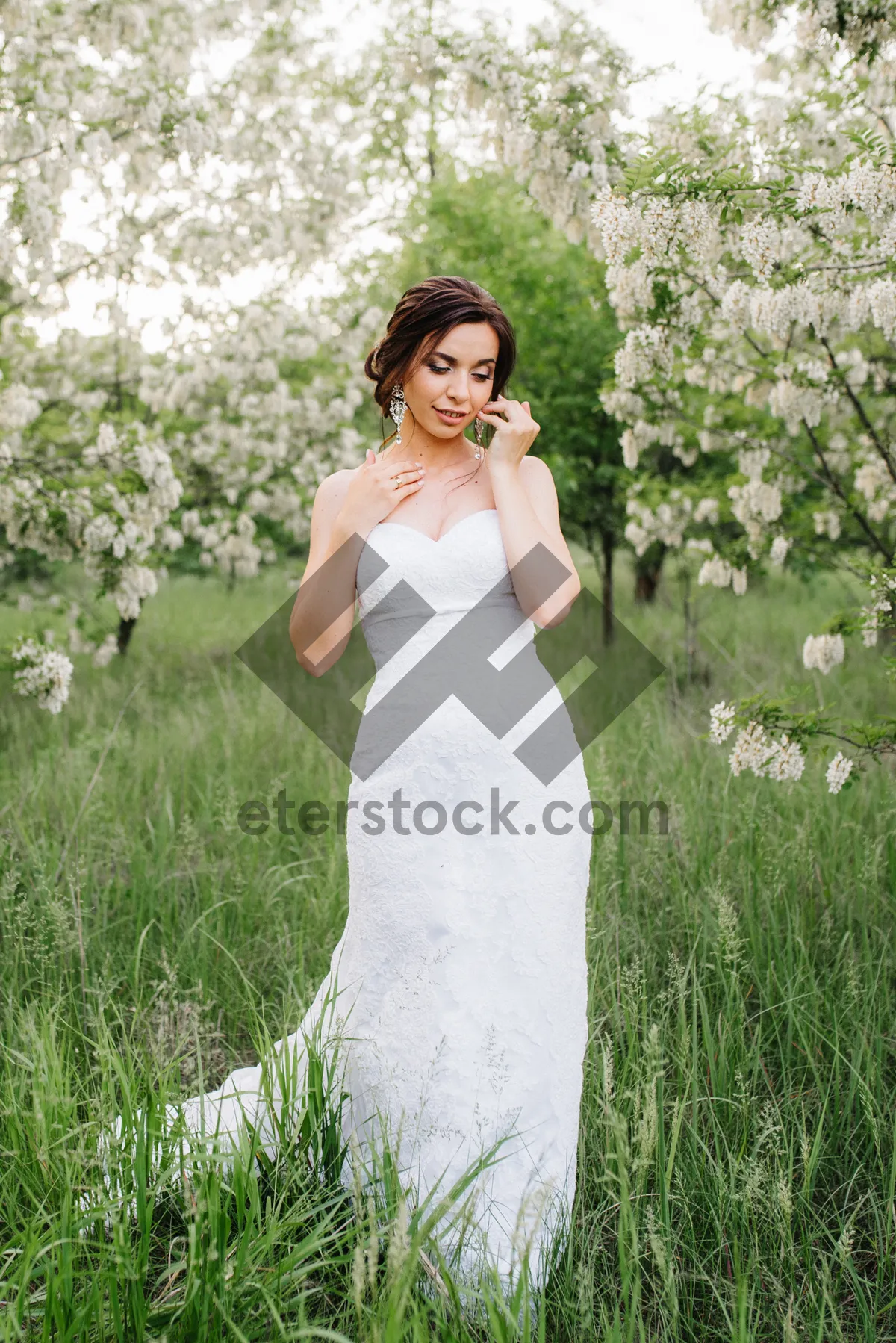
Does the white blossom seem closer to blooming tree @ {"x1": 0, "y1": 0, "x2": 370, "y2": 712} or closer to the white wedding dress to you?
the white wedding dress

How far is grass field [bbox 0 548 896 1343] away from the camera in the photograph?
1768 millimetres

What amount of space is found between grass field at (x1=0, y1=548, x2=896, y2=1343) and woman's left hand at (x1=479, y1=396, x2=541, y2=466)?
1255 millimetres

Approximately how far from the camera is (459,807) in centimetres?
215

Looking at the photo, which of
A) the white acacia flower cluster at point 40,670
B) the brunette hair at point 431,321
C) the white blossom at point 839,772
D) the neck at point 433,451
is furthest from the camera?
the white acacia flower cluster at point 40,670

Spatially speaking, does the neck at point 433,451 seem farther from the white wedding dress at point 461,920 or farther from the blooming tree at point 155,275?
the blooming tree at point 155,275

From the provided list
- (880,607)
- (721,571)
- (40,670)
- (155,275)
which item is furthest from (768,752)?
(155,275)

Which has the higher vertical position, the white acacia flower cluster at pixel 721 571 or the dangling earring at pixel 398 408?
the white acacia flower cluster at pixel 721 571

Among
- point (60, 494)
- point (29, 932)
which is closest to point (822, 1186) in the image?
point (29, 932)

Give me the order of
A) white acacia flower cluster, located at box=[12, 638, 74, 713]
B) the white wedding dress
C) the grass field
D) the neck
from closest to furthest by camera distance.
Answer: the grass field → the white wedding dress → the neck → white acacia flower cluster, located at box=[12, 638, 74, 713]

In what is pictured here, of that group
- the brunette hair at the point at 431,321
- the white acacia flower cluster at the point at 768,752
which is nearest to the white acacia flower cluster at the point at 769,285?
the brunette hair at the point at 431,321

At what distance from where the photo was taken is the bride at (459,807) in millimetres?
2084

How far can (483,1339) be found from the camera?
1.92 meters

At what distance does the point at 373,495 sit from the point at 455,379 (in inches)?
12.9

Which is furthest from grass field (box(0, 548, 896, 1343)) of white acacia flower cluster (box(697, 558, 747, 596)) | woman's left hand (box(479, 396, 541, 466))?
woman's left hand (box(479, 396, 541, 466))
